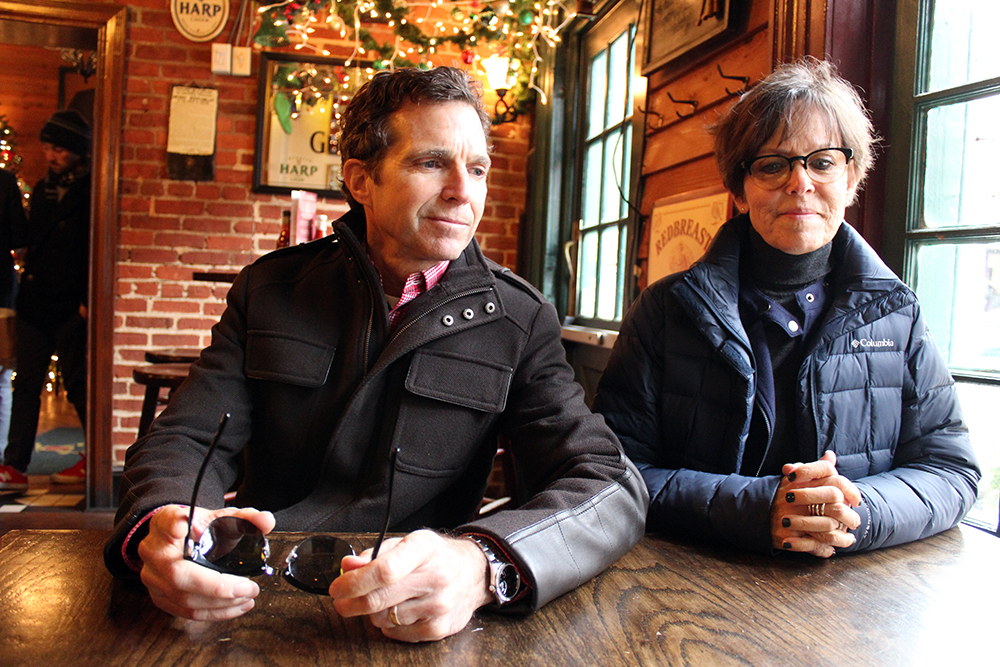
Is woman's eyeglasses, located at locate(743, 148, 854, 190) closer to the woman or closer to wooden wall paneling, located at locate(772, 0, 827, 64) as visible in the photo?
the woman

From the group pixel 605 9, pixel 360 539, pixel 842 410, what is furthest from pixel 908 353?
pixel 605 9

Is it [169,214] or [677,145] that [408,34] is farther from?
[677,145]

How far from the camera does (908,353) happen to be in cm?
136

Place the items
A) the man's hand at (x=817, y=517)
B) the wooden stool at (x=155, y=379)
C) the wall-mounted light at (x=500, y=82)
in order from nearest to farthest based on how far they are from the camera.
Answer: the man's hand at (x=817, y=517)
the wooden stool at (x=155, y=379)
the wall-mounted light at (x=500, y=82)

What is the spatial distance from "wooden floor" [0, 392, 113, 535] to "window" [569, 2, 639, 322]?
2472 millimetres

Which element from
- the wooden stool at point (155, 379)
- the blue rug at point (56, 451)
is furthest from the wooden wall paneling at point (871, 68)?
the blue rug at point (56, 451)

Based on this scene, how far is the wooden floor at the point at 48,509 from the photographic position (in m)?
3.40

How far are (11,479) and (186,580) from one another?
388 cm

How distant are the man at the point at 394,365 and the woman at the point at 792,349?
0.19 meters

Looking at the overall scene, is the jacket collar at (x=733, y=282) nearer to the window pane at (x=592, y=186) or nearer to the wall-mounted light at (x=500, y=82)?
the window pane at (x=592, y=186)

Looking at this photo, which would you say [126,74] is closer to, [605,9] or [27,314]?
[27,314]

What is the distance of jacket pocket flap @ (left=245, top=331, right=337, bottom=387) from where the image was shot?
1327mm

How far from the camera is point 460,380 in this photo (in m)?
1.30

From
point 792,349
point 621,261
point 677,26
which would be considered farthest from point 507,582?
point 621,261
